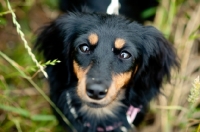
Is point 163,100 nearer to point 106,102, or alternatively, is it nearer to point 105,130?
point 105,130

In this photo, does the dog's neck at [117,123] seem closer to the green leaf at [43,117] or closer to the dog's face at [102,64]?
the green leaf at [43,117]

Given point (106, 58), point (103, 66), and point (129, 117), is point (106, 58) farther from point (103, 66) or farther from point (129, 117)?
point (129, 117)

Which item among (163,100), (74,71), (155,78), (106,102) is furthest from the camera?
(163,100)

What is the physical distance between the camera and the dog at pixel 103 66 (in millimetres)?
1868

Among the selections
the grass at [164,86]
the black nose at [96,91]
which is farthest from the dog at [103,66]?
the grass at [164,86]

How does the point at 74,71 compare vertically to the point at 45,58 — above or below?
below

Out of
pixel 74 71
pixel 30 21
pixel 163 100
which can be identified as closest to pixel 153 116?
pixel 163 100

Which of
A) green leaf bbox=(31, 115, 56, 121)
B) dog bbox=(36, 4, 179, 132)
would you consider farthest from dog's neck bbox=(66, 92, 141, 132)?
green leaf bbox=(31, 115, 56, 121)

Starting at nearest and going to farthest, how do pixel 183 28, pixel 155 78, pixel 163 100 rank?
pixel 155 78 → pixel 163 100 → pixel 183 28

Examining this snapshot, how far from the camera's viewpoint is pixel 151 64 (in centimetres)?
216

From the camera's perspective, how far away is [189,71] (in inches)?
109

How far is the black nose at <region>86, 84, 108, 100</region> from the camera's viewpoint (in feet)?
5.80

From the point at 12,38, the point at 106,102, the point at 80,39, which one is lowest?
the point at 106,102

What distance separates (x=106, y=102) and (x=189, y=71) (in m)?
1.11
